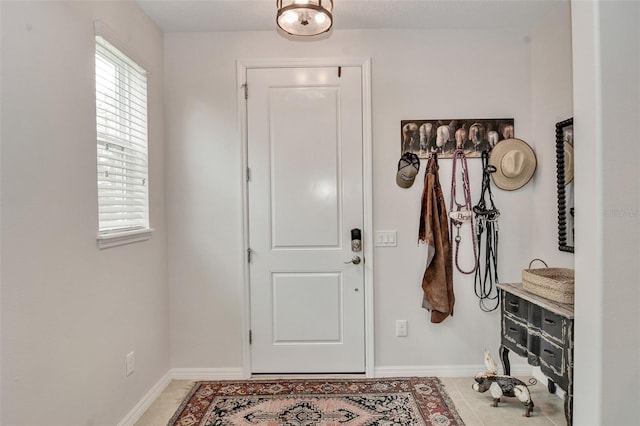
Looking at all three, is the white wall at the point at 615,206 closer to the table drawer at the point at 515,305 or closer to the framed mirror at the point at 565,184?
the table drawer at the point at 515,305

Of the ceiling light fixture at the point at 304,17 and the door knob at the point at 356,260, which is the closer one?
the ceiling light fixture at the point at 304,17

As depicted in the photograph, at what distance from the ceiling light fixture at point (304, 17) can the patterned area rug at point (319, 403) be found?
2252mm

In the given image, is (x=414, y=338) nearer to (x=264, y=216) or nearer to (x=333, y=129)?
(x=264, y=216)

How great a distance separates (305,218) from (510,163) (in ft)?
4.94

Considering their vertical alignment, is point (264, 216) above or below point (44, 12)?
below

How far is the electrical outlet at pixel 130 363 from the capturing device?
2381 mm

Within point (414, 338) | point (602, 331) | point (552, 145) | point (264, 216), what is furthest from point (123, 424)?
point (552, 145)

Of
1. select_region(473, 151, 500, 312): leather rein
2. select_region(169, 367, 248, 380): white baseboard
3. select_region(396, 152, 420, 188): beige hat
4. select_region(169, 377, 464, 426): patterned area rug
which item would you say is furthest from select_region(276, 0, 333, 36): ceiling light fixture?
select_region(169, 367, 248, 380): white baseboard

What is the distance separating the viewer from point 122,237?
228cm

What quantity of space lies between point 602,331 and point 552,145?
59.9 inches

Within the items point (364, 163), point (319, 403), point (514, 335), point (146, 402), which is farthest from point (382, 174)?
point (146, 402)

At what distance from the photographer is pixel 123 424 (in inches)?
90.7

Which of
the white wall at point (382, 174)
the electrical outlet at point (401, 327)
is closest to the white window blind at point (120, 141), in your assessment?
the white wall at point (382, 174)

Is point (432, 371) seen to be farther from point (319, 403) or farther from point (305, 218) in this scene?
point (305, 218)
